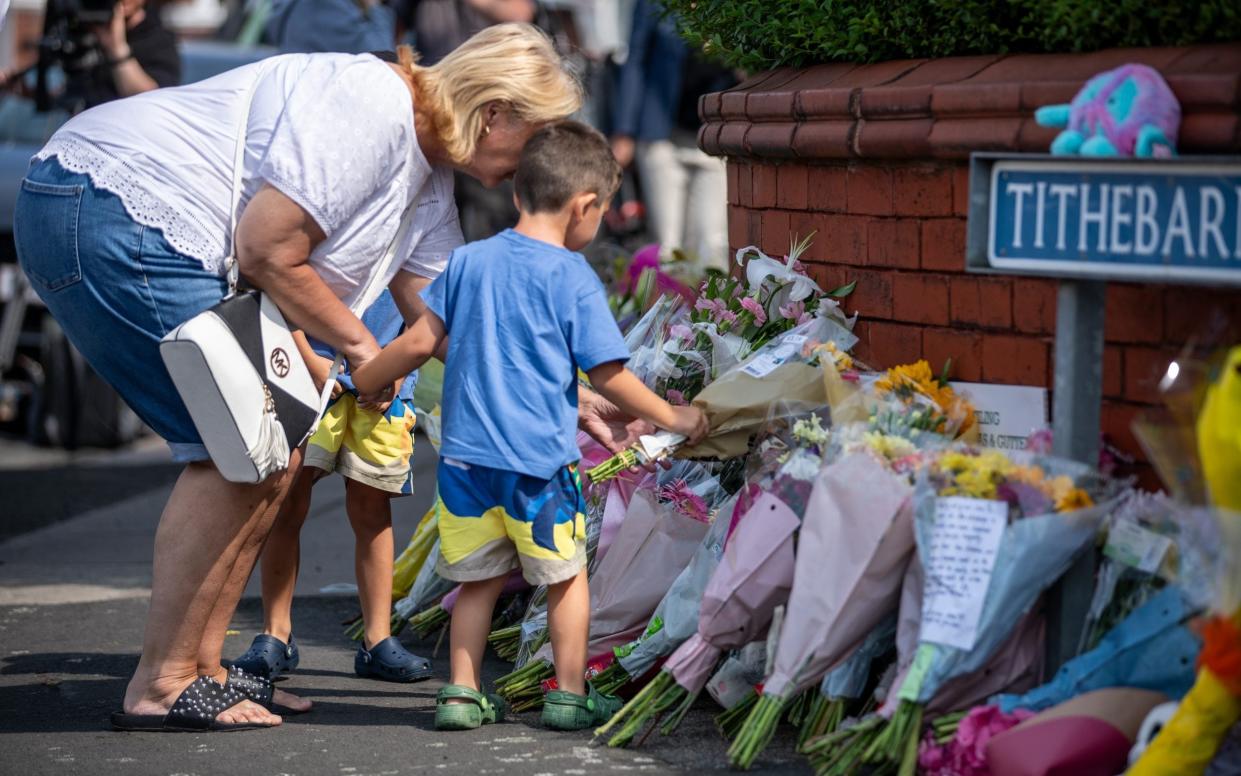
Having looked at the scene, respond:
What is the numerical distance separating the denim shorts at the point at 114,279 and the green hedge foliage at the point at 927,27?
1518mm

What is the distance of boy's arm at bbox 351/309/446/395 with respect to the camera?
11.4 ft

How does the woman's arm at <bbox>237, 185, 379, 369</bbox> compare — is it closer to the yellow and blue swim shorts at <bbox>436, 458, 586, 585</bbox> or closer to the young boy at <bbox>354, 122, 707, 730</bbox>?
the young boy at <bbox>354, 122, 707, 730</bbox>

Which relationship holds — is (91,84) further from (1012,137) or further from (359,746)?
(1012,137)

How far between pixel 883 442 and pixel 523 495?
78 cm

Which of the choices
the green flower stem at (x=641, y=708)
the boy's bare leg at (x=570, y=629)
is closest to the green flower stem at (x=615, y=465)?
the boy's bare leg at (x=570, y=629)

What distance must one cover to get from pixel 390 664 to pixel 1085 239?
79.5 inches

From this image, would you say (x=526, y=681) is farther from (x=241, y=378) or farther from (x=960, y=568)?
(x=960, y=568)

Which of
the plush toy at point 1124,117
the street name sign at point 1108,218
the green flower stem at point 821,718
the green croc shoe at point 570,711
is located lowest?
the green croc shoe at point 570,711

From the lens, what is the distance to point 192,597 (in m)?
3.48

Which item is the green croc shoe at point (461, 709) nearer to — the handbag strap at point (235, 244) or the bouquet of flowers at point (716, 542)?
the bouquet of flowers at point (716, 542)

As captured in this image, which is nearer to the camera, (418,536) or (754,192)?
(754,192)

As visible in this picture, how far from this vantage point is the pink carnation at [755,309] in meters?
3.88

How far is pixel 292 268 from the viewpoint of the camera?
342cm

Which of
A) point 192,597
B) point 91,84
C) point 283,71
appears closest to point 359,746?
point 192,597
